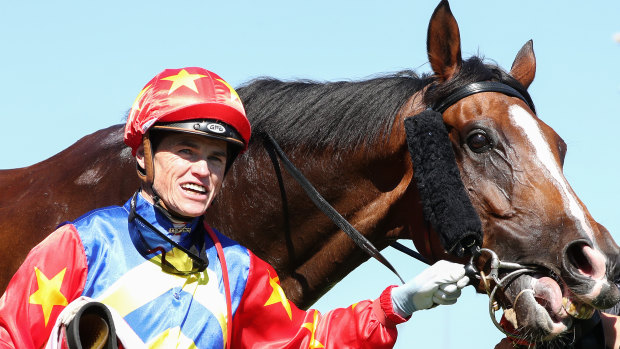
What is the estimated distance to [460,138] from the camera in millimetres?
3857

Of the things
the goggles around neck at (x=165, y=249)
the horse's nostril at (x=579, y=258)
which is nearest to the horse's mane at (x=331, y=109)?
the horse's nostril at (x=579, y=258)

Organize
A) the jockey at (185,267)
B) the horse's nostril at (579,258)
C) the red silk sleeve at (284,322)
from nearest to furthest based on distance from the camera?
the jockey at (185,267)
the red silk sleeve at (284,322)
the horse's nostril at (579,258)

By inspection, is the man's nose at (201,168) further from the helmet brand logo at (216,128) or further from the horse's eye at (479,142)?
the horse's eye at (479,142)

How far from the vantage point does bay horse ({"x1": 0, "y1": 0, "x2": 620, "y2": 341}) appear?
370 centimetres

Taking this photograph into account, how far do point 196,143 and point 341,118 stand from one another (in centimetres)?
127

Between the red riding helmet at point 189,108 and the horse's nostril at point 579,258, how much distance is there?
1373 millimetres

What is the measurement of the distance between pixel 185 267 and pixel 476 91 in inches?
63.7

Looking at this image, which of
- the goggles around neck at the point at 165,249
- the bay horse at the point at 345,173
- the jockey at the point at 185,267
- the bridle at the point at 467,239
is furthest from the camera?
the bay horse at the point at 345,173

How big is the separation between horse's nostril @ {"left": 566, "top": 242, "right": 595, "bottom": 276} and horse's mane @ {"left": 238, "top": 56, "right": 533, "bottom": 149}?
3.08ft

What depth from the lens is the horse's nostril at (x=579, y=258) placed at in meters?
3.40

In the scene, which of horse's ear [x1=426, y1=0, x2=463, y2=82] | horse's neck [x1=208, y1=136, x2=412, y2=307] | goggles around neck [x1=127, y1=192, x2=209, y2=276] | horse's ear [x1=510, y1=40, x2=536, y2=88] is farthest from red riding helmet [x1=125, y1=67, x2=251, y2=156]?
horse's ear [x1=510, y1=40, x2=536, y2=88]

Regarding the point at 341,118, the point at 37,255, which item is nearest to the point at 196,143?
the point at 37,255

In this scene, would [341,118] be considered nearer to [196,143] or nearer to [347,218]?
[347,218]

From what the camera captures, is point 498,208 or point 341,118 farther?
point 341,118
